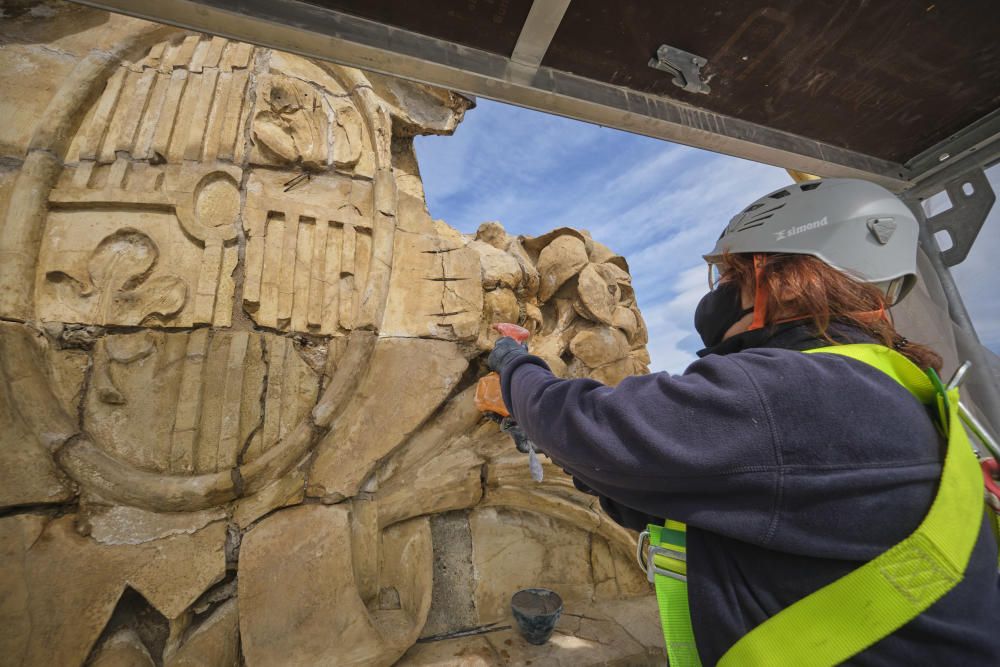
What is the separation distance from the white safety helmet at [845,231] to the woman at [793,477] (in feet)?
0.52

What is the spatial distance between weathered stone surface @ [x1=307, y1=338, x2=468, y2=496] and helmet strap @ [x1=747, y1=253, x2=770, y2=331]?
1.74 meters

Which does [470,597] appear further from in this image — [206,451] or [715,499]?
[715,499]

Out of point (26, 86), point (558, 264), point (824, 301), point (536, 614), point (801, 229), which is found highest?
point (26, 86)

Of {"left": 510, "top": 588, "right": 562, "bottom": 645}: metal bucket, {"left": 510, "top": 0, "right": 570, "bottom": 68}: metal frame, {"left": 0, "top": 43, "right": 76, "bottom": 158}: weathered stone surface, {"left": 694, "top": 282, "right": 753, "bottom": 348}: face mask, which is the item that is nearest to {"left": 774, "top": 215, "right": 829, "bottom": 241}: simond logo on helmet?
{"left": 694, "top": 282, "right": 753, "bottom": 348}: face mask

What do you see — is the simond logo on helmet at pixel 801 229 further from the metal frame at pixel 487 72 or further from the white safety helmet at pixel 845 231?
the metal frame at pixel 487 72

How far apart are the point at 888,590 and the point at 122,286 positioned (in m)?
2.91

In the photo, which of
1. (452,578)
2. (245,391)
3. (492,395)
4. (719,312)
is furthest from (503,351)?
(452,578)

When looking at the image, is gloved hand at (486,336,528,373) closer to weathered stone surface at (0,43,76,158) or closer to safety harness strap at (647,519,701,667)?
safety harness strap at (647,519,701,667)

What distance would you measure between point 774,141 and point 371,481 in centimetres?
229

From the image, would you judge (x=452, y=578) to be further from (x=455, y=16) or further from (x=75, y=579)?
(x=455, y=16)

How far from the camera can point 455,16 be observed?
1039 mm

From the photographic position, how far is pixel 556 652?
2.35 m

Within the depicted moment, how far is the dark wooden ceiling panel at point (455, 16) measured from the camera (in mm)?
1005

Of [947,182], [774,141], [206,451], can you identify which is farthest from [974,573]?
[206,451]
